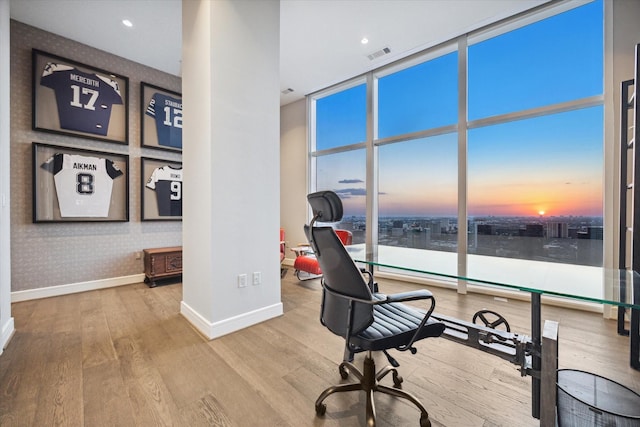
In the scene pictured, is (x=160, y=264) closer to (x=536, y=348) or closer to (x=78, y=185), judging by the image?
(x=78, y=185)

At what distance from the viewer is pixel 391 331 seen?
133 centimetres

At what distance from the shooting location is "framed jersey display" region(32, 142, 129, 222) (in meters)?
3.38

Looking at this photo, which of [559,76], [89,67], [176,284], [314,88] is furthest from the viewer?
[314,88]

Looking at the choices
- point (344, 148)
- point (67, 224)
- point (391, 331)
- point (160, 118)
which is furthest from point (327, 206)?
point (160, 118)

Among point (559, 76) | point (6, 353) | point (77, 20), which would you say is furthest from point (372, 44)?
point (6, 353)

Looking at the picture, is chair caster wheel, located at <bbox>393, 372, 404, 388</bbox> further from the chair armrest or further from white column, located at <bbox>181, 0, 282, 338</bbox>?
white column, located at <bbox>181, 0, 282, 338</bbox>

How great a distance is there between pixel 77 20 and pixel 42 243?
288 cm

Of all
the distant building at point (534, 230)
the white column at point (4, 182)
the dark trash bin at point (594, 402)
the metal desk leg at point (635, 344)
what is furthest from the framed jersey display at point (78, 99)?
the metal desk leg at point (635, 344)

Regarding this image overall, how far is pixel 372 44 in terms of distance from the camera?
149 inches

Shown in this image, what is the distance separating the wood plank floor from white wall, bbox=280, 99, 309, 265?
3.01m

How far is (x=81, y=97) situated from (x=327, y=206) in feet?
14.4

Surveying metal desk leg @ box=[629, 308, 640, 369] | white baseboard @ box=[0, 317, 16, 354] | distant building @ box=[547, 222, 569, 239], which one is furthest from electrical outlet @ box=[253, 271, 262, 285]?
distant building @ box=[547, 222, 569, 239]

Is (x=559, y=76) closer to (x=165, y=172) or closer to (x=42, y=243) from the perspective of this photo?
(x=165, y=172)

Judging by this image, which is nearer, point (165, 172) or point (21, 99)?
point (21, 99)
